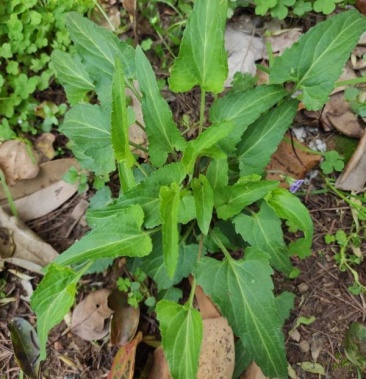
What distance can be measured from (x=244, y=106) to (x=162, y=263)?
0.74 m

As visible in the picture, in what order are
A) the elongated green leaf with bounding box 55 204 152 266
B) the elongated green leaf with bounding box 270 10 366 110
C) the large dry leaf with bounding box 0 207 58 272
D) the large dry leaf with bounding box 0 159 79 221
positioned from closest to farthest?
the elongated green leaf with bounding box 55 204 152 266
the elongated green leaf with bounding box 270 10 366 110
the large dry leaf with bounding box 0 207 58 272
the large dry leaf with bounding box 0 159 79 221

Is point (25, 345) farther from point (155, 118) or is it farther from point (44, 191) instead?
point (155, 118)

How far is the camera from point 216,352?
204 centimetres

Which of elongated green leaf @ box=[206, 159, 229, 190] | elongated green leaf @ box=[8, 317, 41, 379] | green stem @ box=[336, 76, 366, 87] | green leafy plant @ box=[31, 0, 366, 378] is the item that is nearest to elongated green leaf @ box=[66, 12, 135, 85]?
green leafy plant @ box=[31, 0, 366, 378]

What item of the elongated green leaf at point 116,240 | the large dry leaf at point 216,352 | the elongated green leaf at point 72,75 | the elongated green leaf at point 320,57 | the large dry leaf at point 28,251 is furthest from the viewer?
the large dry leaf at point 28,251

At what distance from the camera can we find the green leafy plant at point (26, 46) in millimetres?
2562

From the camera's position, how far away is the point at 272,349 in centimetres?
181

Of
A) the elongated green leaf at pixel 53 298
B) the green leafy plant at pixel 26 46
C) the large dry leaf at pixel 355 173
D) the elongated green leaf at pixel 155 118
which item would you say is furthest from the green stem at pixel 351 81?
the elongated green leaf at pixel 53 298

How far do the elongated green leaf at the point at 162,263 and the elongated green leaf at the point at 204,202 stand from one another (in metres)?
0.30

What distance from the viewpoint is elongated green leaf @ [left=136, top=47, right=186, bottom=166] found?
183 centimetres

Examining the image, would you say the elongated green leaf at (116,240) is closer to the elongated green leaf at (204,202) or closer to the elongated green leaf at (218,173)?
the elongated green leaf at (204,202)

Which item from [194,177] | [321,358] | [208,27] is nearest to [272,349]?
[321,358]

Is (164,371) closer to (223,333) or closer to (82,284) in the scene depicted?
(223,333)

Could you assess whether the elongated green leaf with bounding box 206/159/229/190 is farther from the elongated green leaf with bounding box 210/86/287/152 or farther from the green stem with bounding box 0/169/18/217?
the green stem with bounding box 0/169/18/217
